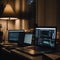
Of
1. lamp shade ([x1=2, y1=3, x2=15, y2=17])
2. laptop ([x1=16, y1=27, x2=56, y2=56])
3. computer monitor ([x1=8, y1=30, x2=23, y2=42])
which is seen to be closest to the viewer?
laptop ([x1=16, y1=27, x2=56, y2=56])

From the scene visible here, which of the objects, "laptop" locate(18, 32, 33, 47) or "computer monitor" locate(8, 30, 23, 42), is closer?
"laptop" locate(18, 32, 33, 47)

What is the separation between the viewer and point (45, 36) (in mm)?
2178

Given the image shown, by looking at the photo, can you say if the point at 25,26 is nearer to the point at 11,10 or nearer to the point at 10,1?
the point at 11,10

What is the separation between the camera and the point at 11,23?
4.21m

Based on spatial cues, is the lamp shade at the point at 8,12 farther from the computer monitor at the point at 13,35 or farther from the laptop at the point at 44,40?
the laptop at the point at 44,40

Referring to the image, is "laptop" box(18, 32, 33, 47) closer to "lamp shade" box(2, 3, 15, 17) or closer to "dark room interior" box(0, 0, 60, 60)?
"dark room interior" box(0, 0, 60, 60)

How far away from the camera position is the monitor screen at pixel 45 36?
2.06m

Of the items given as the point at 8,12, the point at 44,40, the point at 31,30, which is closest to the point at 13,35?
the point at 31,30

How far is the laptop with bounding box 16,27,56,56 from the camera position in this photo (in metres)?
2.04

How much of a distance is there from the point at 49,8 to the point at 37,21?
453 millimetres

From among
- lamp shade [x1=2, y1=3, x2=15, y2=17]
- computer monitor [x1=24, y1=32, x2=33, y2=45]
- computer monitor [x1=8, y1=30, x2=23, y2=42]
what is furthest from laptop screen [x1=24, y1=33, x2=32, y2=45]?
lamp shade [x1=2, y1=3, x2=15, y2=17]

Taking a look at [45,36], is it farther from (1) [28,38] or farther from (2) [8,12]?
(2) [8,12]

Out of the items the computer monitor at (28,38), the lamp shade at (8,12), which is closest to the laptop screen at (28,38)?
the computer monitor at (28,38)

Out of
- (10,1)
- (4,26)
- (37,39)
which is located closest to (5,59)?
(37,39)
